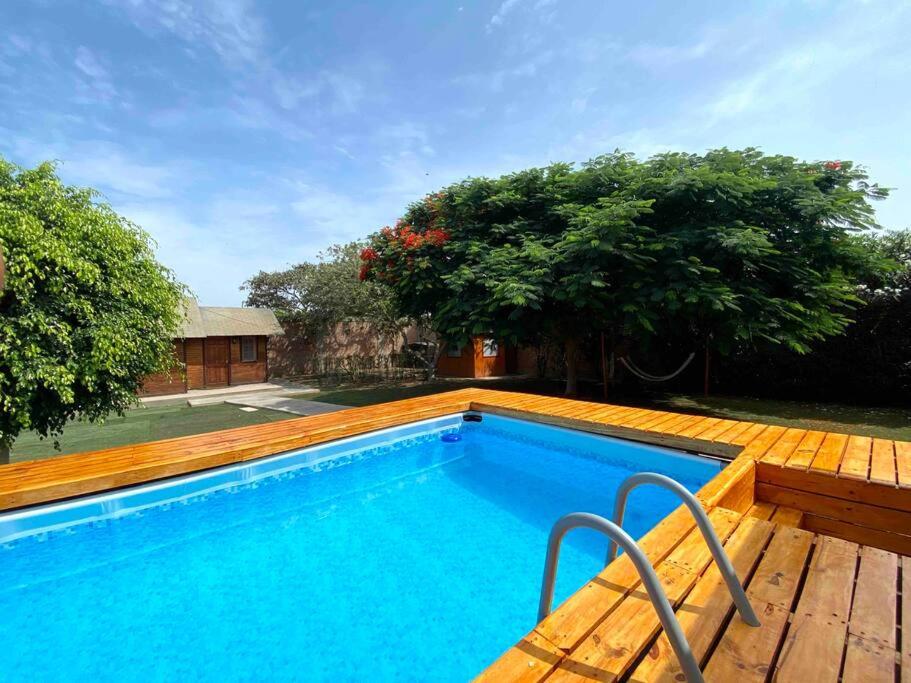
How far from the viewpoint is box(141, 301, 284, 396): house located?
16.9 m

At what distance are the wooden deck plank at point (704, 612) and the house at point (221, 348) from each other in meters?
18.3

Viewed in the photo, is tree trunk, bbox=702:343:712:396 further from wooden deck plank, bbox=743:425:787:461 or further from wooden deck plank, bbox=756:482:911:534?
wooden deck plank, bbox=756:482:911:534

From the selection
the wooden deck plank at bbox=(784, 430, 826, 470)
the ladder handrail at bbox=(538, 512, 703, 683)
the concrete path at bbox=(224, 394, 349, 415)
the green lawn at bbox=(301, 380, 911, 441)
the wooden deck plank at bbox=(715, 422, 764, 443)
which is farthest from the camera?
the concrete path at bbox=(224, 394, 349, 415)

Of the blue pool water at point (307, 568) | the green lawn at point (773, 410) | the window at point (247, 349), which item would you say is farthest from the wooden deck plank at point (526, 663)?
the window at point (247, 349)

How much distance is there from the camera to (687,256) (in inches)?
302

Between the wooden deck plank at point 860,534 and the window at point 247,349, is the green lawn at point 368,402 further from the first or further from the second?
the window at point 247,349

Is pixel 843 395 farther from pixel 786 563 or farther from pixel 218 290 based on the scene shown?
pixel 218 290

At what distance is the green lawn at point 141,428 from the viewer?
8078 mm

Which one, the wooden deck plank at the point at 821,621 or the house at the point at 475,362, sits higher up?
the house at the point at 475,362

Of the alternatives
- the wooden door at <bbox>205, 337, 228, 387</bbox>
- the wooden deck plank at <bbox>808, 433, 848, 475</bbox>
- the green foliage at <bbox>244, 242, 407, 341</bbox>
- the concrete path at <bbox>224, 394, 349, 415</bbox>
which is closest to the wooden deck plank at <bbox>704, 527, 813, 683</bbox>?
the wooden deck plank at <bbox>808, 433, 848, 475</bbox>

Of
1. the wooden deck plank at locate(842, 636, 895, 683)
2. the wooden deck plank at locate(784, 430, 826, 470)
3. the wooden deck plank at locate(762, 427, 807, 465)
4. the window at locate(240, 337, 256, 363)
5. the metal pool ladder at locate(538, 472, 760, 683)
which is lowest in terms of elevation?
the wooden deck plank at locate(842, 636, 895, 683)

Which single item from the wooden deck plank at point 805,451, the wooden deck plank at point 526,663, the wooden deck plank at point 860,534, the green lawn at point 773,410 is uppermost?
the wooden deck plank at point 805,451

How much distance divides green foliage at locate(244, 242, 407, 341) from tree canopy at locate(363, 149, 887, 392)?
8447mm

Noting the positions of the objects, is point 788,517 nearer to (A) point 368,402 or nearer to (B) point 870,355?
(B) point 870,355
